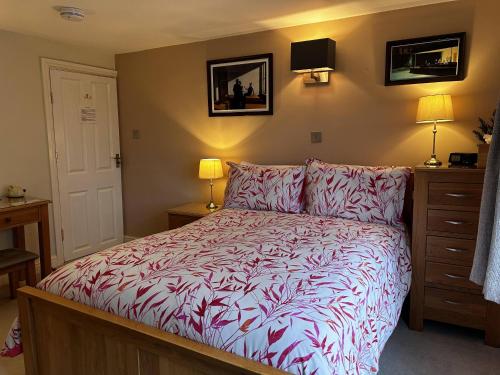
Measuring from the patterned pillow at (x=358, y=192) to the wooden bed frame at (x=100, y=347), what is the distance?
1696 mm

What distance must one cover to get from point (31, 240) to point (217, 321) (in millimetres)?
2874

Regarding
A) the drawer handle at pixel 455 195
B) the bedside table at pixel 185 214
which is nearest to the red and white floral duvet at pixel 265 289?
the drawer handle at pixel 455 195

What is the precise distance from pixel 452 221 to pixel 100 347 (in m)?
2.07

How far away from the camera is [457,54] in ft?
8.87

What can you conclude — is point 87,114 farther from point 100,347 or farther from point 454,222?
point 454,222

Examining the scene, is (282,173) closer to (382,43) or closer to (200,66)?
(382,43)

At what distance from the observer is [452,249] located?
95.3 inches

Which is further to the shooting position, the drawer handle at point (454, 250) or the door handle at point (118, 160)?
the door handle at point (118, 160)

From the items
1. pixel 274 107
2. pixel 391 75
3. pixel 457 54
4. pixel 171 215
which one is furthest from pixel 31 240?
pixel 457 54

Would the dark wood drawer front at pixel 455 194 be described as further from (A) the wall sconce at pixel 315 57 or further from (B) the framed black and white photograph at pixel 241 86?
(B) the framed black and white photograph at pixel 241 86

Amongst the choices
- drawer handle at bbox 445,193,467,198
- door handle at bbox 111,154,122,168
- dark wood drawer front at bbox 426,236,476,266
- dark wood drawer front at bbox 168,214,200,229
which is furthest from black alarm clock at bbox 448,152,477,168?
door handle at bbox 111,154,122,168

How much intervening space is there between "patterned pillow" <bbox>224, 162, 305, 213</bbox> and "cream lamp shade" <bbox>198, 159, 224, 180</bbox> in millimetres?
363

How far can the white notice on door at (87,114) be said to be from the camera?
396 centimetres

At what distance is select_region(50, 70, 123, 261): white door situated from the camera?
3.80 metres
